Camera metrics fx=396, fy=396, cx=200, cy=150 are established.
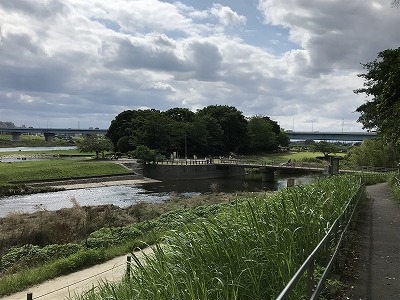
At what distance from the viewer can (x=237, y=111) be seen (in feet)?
388

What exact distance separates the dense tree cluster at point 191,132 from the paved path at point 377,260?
7584cm

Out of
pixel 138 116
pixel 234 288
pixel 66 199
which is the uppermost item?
pixel 138 116

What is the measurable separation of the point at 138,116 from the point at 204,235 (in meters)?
94.5

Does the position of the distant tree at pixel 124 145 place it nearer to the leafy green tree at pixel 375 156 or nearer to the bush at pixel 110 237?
the leafy green tree at pixel 375 156

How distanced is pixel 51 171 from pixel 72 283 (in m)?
49.9

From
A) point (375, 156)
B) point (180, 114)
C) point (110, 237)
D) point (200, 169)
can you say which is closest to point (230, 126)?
point (180, 114)

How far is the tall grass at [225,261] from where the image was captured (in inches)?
152

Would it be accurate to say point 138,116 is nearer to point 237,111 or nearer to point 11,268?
point 237,111

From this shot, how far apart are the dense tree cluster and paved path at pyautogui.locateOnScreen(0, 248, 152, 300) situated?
7498 cm

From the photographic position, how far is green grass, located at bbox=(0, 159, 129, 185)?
170 feet

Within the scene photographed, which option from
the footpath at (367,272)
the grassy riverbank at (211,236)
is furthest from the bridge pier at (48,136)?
the footpath at (367,272)

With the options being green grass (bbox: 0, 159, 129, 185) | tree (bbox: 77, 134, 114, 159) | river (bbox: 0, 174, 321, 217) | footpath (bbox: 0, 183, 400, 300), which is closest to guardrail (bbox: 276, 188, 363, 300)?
footpath (bbox: 0, 183, 400, 300)

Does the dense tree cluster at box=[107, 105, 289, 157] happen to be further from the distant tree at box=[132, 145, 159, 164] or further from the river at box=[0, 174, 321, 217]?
the river at box=[0, 174, 321, 217]

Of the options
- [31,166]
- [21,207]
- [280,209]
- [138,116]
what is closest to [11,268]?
[280,209]
